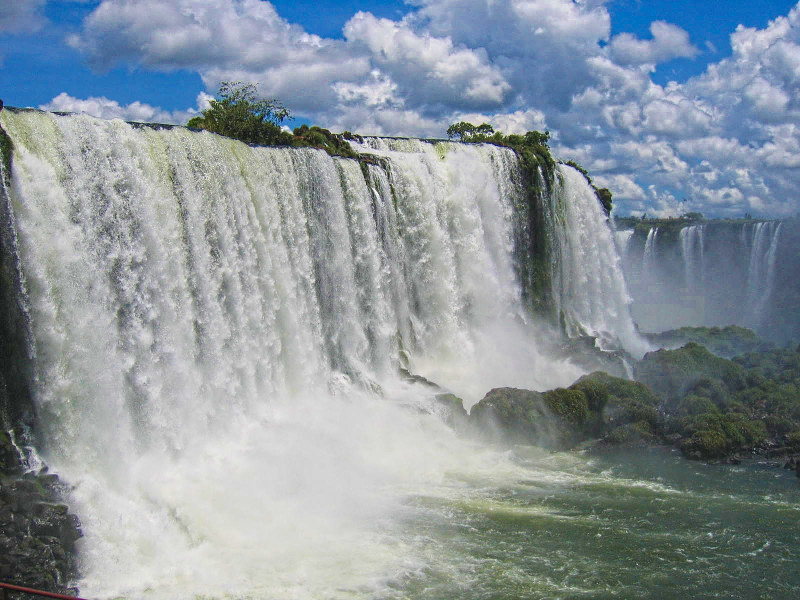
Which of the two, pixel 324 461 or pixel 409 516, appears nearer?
pixel 409 516

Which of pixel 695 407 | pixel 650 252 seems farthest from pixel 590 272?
pixel 650 252

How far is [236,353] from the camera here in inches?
575

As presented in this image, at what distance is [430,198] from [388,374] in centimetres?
512

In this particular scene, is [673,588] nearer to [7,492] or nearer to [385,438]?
[385,438]

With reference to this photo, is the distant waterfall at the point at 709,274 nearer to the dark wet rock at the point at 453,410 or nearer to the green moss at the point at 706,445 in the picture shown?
the green moss at the point at 706,445

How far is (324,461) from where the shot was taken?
560 inches

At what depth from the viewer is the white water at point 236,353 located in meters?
10.9

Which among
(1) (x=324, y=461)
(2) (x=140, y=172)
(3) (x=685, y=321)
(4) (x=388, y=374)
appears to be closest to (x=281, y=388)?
(1) (x=324, y=461)

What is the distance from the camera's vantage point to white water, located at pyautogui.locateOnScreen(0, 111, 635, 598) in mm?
10875

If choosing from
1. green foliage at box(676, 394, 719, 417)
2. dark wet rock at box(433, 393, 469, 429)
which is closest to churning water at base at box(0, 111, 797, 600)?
dark wet rock at box(433, 393, 469, 429)

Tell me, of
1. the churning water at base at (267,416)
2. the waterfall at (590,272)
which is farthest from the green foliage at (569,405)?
the waterfall at (590,272)

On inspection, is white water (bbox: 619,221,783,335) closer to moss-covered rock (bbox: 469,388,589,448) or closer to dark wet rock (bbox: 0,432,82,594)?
moss-covered rock (bbox: 469,388,589,448)

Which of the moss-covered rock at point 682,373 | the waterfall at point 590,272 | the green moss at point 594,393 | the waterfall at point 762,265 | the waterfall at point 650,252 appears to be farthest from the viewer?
the waterfall at point 650,252

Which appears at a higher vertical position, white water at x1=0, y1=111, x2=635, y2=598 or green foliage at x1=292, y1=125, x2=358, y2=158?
green foliage at x1=292, y1=125, x2=358, y2=158
